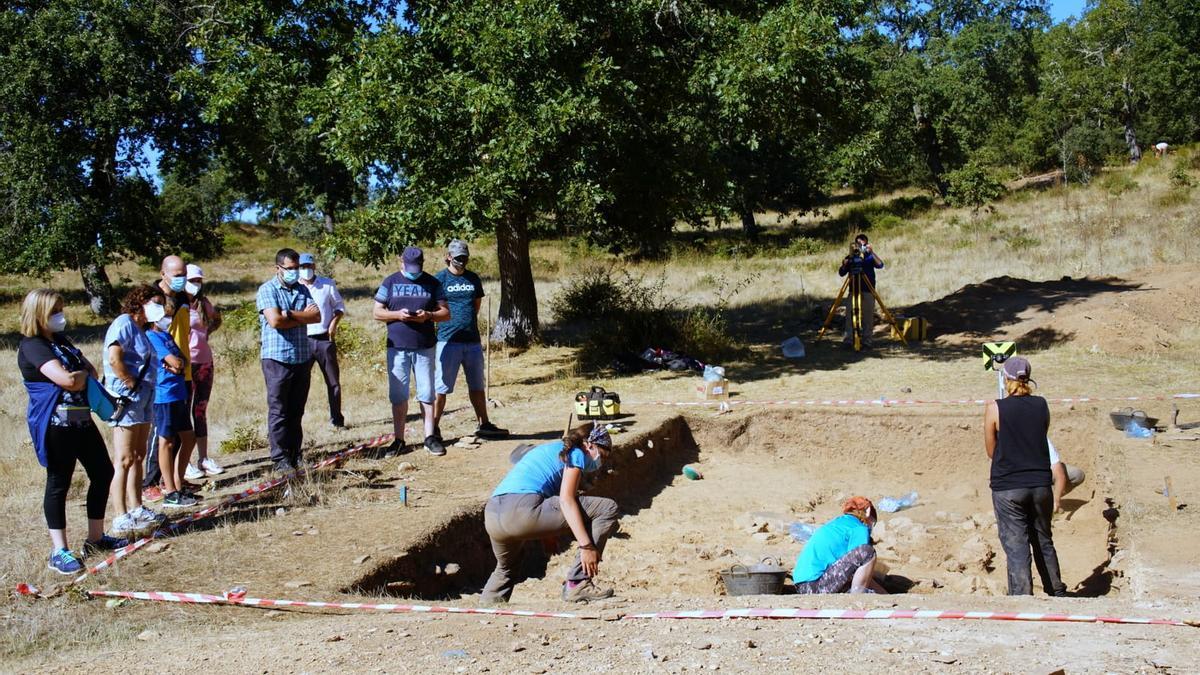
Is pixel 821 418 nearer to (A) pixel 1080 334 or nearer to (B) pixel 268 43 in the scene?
(A) pixel 1080 334

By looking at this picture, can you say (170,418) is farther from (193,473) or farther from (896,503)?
(896,503)

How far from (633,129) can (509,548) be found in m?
8.49

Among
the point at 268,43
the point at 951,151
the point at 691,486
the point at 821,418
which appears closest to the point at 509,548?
the point at 691,486

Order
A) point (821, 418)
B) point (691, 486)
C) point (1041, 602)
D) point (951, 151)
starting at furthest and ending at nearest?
point (951, 151) → point (821, 418) → point (691, 486) → point (1041, 602)

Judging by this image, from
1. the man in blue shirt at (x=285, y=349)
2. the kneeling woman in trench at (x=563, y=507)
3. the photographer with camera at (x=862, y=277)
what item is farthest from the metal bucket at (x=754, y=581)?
the photographer with camera at (x=862, y=277)

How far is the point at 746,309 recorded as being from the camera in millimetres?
20719

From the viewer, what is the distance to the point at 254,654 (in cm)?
510

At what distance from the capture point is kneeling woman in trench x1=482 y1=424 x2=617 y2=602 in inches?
242

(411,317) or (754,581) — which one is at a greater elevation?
(411,317)

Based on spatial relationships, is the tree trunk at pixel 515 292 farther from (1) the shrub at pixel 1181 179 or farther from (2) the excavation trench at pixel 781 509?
(1) the shrub at pixel 1181 179

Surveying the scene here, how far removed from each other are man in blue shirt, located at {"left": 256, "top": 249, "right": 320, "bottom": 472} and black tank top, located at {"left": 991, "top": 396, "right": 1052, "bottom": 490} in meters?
5.27

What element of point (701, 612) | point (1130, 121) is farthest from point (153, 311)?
point (1130, 121)

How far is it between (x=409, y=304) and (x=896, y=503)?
197 inches

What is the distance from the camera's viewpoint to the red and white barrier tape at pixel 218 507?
256 inches
